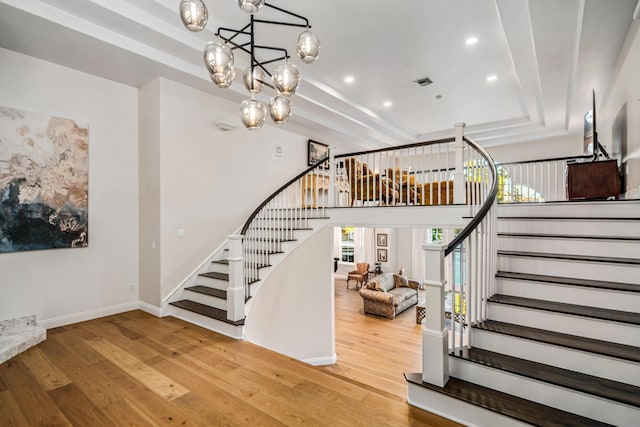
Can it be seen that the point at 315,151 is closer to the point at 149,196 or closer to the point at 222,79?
the point at 149,196

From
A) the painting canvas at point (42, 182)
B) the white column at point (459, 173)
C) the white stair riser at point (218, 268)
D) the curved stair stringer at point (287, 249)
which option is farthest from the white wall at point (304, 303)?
the painting canvas at point (42, 182)

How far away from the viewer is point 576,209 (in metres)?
3.34

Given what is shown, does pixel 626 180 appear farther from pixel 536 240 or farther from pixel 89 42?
pixel 89 42

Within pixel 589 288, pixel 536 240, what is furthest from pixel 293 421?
pixel 536 240

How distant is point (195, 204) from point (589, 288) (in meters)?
4.89

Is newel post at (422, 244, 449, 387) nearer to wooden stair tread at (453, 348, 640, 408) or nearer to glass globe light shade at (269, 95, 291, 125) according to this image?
wooden stair tread at (453, 348, 640, 408)

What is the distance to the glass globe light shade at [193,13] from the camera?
6.29ft

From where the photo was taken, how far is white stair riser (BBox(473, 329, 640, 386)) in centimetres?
187

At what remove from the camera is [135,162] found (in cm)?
464

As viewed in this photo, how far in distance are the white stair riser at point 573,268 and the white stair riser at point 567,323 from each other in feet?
2.05

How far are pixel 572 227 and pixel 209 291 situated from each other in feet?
15.0

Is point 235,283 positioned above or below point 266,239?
below

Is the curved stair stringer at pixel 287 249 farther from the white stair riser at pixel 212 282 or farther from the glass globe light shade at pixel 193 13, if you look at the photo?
the glass globe light shade at pixel 193 13

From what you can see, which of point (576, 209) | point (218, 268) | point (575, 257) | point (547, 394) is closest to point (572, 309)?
point (575, 257)
